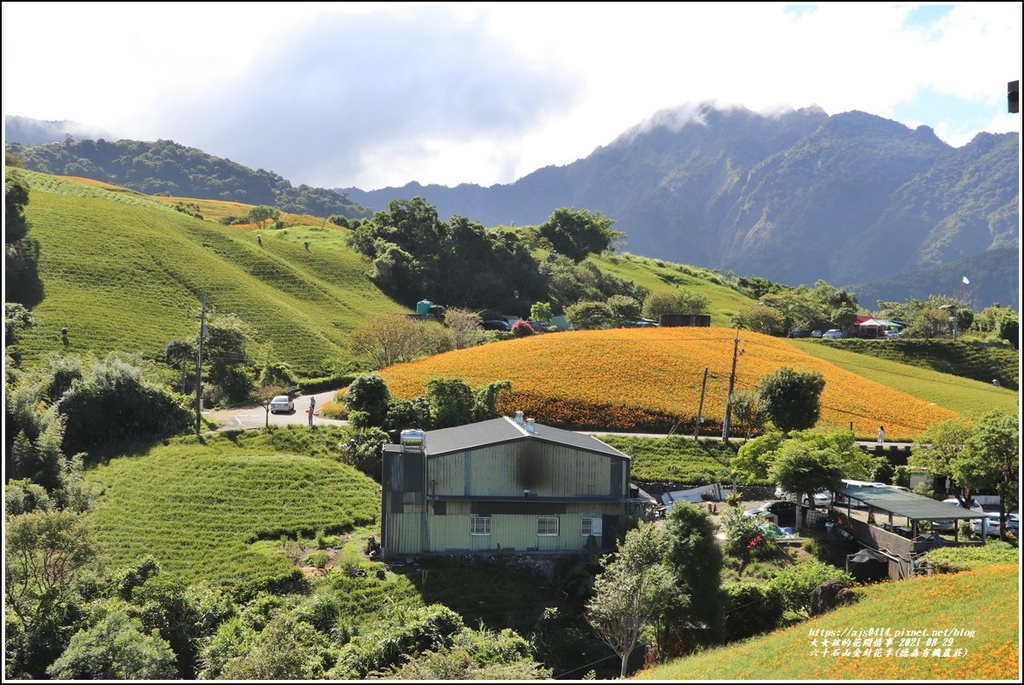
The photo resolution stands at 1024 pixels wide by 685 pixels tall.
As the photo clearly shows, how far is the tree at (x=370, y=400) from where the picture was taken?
1581 inches

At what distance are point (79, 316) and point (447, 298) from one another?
4313 cm

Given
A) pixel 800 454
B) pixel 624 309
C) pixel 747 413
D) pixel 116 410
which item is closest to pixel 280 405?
pixel 116 410

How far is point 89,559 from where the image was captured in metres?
22.6

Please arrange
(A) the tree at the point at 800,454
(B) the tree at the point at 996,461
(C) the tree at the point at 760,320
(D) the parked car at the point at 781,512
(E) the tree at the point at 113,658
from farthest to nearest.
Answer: (C) the tree at the point at 760,320 → (D) the parked car at the point at 781,512 → (A) the tree at the point at 800,454 → (B) the tree at the point at 996,461 → (E) the tree at the point at 113,658

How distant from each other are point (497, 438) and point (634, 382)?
2139 centimetres

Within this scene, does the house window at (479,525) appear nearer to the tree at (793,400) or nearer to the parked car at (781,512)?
the parked car at (781,512)

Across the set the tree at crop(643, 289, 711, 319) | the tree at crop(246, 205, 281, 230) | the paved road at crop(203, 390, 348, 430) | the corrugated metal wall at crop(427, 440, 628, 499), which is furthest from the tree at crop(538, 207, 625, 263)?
the corrugated metal wall at crop(427, 440, 628, 499)

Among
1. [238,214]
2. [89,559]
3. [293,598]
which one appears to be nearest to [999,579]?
[293,598]

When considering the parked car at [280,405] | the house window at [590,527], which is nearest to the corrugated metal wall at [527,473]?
the house window at [590,527]

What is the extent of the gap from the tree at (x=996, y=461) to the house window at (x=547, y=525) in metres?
17.0

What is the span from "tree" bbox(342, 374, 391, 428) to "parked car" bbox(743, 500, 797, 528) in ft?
64.4

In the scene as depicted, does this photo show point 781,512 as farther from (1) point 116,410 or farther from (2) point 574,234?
(2) point 574,234

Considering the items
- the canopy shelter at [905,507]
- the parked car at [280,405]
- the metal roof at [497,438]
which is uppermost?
the parked car at [280,405]

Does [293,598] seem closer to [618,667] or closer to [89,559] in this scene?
[89,559]
